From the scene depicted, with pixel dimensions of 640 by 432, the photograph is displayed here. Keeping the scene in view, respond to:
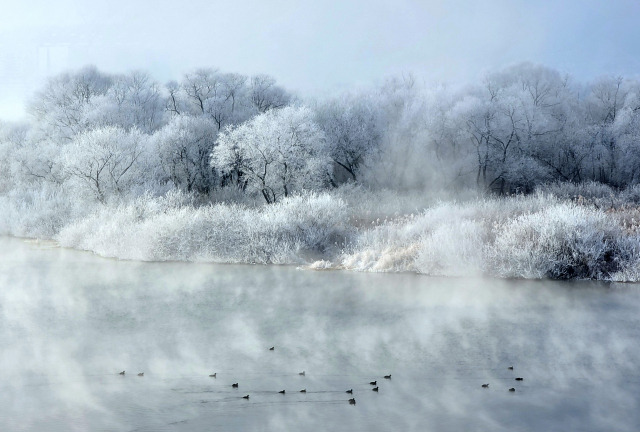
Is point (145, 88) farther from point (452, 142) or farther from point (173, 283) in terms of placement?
point (173, 283)

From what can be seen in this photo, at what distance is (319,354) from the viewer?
955cm

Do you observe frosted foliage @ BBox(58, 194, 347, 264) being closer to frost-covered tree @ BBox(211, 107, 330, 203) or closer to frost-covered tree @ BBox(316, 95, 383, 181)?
frost-covered tree @ BBox(211, 107, 330, 203)

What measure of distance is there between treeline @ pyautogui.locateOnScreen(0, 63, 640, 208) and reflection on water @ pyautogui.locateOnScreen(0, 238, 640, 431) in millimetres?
15390

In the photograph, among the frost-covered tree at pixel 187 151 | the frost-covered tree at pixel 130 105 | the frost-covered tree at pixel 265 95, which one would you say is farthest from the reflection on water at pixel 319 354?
the frost-covered tree at pixel 265 95

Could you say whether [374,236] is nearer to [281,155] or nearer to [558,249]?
[558,249]

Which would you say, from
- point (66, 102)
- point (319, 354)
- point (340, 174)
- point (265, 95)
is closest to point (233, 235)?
point (319, 354)

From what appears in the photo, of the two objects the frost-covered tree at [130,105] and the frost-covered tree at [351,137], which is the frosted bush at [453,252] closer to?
the frost-covered tree at [351,137]

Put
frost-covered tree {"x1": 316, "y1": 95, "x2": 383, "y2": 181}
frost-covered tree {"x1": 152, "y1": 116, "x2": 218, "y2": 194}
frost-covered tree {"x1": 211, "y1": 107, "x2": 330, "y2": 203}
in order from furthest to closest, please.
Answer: frost-covered tree {"x1": 316, "y1": 95, "x2": 383, "y2": 181}
frost-covered tree {"x1": 152, "y1": 116, "x2": 218, "y2": 194}
frost-covered tree {"x1": 211, "y1": 107, "x2": 330, "y2": 203}

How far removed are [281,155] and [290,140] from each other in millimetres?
909

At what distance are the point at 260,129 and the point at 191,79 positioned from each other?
16.2m

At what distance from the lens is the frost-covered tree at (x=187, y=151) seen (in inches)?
1423

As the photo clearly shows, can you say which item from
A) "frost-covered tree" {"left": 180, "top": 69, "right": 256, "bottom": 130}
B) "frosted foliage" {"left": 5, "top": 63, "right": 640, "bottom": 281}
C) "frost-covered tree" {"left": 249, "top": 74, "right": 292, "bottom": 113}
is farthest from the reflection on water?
"frost-covered tree" {"left": 249, "top": 74, "right": 292, "bottom": 113}

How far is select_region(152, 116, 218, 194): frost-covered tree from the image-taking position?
3616 centimetres

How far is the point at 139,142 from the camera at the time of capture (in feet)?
103
